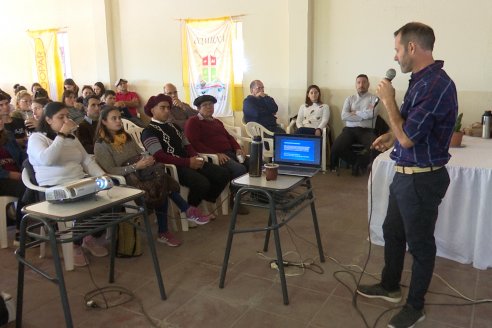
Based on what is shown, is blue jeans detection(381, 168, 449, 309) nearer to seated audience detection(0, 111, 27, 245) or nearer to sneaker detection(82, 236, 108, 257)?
sneaker detection(82, 236, 108, 257)

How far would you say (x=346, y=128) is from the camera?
5.23 m

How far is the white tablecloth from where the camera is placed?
8.43 ft

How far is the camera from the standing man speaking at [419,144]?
177 centimetres

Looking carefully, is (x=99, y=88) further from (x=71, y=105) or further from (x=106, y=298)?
(x=106, y=298)

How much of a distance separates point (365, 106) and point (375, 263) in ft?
9.37

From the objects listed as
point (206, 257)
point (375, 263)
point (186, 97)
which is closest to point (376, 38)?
point (186, 97)

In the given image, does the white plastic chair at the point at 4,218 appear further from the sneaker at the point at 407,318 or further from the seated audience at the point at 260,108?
the seated audience at the point at 260,108

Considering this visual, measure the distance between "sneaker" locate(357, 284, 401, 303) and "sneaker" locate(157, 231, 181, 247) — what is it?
4.44 ft

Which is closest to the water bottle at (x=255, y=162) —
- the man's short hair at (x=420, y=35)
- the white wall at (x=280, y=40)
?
the man's short hair at (x=420, y=35)

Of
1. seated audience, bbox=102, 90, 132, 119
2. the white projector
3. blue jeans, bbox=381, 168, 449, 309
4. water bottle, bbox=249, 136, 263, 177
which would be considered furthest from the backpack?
seated audience, bbox=102, 90, 132, 119

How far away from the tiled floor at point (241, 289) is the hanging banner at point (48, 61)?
5.16 m

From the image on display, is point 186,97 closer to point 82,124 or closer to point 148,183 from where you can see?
point 82,124

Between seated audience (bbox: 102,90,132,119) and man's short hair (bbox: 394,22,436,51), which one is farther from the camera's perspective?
seated audience (bbox: 102,90,132,119)

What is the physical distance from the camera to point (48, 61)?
749 centimetres
